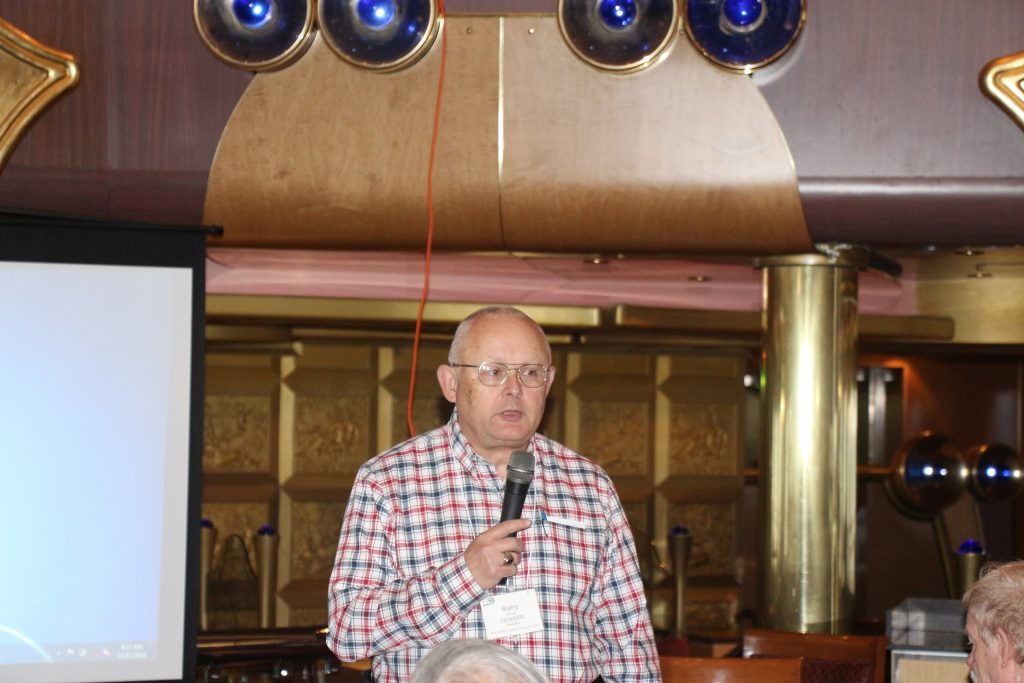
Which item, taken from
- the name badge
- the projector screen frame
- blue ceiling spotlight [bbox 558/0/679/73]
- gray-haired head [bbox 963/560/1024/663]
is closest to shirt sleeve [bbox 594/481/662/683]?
the name badge

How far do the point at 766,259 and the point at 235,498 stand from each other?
128 inches

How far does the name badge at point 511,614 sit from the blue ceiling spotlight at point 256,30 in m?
1.74

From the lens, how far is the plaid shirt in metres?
2.63

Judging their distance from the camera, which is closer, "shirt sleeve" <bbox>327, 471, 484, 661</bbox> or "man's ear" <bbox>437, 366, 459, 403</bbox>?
"shirt sleeve" <bbox>327, 471, 484, 661</bbox>

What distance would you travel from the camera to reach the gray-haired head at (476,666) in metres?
1.63

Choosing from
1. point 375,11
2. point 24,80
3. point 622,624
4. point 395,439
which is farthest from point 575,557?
point 395,439

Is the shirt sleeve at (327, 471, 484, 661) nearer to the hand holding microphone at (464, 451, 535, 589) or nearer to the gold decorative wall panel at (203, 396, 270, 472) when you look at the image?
the hand holding microphone at (464, 451, 535, 589)

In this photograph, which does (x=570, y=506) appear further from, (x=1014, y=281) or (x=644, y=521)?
(x=1014, y=281)

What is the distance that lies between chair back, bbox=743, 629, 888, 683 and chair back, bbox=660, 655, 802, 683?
43cm

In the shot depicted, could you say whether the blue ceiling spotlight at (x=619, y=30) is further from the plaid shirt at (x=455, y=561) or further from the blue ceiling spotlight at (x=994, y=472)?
the blue ceiling spotlight at (x=994, y=472)


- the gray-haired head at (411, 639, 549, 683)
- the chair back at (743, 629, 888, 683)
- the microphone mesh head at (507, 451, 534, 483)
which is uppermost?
the microphone mesh head at (507, 451, 534, 483)

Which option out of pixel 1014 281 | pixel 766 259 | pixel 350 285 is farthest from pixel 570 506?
pixel 1014 281

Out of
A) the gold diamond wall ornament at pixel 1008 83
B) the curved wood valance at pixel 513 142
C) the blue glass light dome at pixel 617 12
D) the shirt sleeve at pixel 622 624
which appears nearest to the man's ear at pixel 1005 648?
the shirt sleeve at pixel 622 624

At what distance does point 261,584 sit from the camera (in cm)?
639
